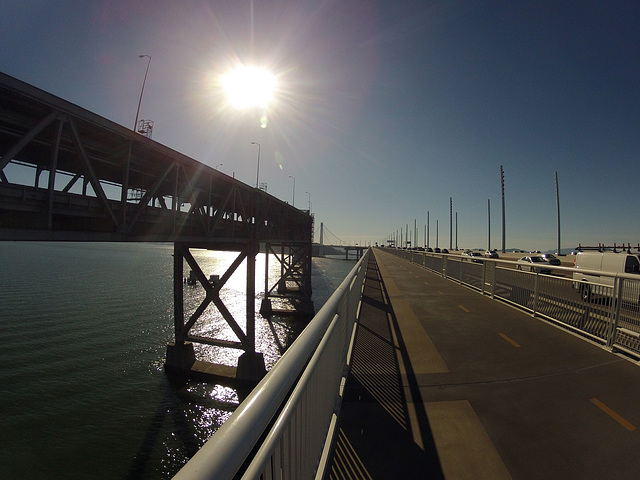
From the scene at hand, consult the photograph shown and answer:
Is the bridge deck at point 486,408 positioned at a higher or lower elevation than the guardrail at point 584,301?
lower

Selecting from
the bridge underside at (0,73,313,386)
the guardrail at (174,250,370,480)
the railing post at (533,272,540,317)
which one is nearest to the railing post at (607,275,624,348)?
the railing post at (533,272,540,317)

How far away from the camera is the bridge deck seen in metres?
2.56

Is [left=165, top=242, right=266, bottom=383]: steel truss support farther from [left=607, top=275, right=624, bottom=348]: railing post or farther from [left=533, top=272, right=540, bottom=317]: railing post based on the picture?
[left=607, top=275, right=624, bottom=348]: railing post

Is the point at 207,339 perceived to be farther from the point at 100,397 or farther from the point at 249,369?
the point at 100,397

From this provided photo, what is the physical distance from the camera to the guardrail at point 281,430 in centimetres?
85

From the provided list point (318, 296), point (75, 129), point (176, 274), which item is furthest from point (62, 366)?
point (318, 296)

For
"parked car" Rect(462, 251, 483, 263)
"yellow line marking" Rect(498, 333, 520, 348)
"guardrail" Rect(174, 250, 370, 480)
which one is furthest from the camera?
"parked car" Rect(462, 251, 483, 263)

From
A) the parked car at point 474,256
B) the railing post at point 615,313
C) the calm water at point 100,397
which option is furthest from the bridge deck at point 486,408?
the calm water at point 100,397

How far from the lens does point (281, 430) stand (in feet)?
4.20

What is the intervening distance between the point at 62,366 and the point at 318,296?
2782 centimetres

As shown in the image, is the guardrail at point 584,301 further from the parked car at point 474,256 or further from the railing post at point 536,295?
the parked car at point 474,256

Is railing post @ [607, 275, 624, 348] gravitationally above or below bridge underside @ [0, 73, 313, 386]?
below

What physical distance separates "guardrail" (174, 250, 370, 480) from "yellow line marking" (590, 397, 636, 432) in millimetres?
2921

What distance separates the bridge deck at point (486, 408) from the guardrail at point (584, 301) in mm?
327
